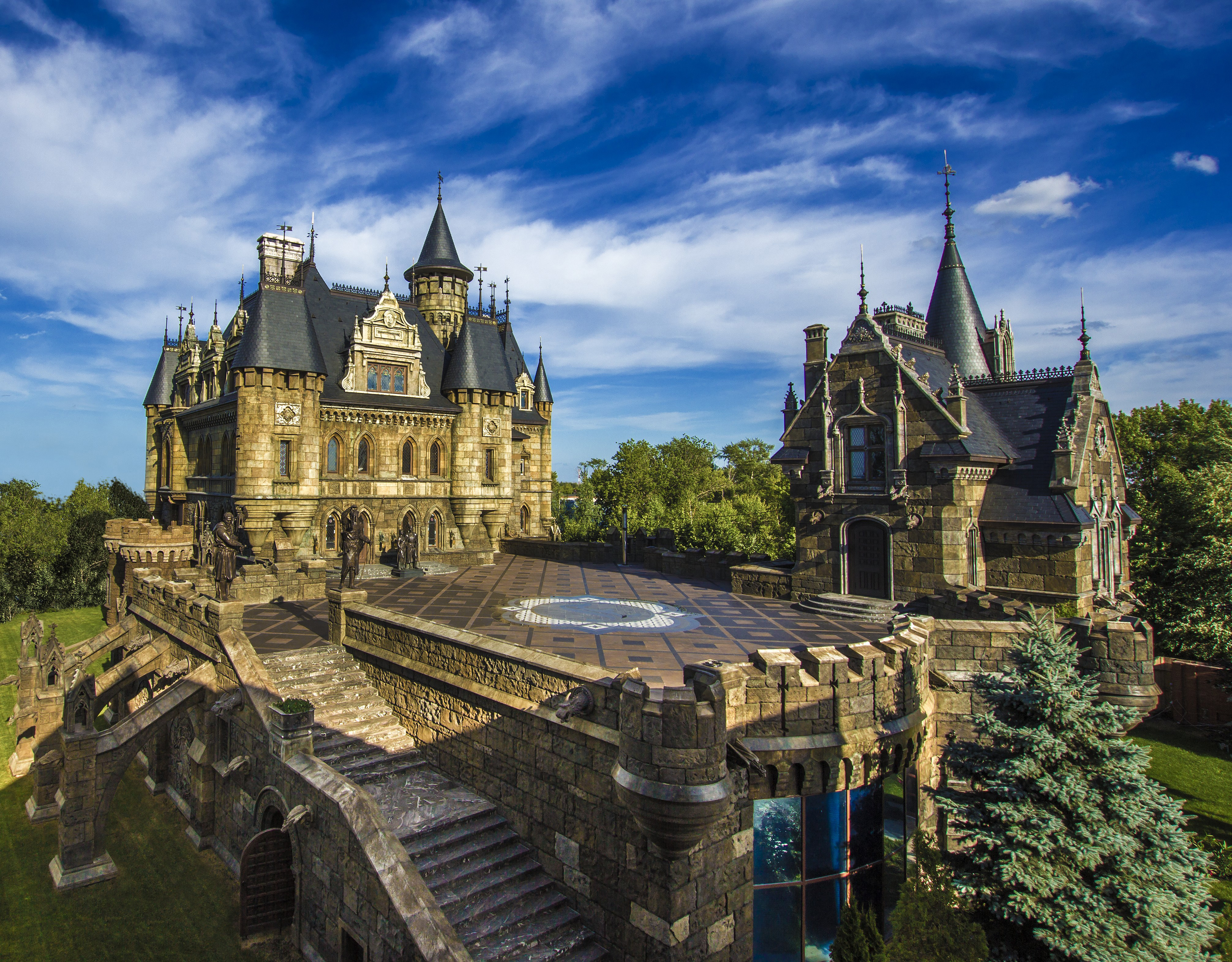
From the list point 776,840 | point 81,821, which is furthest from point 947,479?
point 81,821

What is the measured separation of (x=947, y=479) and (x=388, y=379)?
2458 cm

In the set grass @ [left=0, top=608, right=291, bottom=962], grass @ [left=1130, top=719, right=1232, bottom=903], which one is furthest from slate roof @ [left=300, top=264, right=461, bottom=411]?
grass @ [left=1130, top=719, right=1232, bottom=903]

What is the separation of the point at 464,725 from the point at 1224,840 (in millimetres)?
14991

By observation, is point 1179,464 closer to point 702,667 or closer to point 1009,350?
point 1009,350

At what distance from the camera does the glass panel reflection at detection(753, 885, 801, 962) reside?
10.1 m

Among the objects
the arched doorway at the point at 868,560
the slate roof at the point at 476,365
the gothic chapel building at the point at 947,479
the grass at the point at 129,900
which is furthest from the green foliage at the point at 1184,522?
the slate roof at the point at 476,365

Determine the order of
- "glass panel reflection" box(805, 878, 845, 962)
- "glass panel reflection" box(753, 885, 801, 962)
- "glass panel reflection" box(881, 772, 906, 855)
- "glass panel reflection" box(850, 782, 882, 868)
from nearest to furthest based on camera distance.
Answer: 1. "glass panel reflection" box(753, 885, 801, 962)
2. "glass panel reflection" box(805, 878, 845, 962)
3. "glass panel reflection" box(850, 782, 882, 868)
4. "glass panel reflection" box(881, 772, 906, 855)

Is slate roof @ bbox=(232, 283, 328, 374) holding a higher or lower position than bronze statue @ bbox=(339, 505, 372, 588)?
higher

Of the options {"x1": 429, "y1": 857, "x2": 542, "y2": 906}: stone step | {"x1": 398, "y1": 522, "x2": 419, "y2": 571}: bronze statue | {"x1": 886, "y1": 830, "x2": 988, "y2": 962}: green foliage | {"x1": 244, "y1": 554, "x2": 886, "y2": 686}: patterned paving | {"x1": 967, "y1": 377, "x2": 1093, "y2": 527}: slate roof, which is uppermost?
{"x1": 967, "y1": 377, "x2": 1093, "y2": 527}: slate roof

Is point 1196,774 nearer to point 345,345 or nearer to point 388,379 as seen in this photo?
point 388,379

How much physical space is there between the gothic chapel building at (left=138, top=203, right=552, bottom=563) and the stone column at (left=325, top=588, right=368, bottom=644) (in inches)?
387

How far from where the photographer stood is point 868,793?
10977 mm

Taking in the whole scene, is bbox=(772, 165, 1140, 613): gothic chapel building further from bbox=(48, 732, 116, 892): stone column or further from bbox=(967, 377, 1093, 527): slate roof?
bbox=(48, 732, 116, 892): stone column

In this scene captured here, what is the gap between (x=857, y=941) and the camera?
31.0 feet
